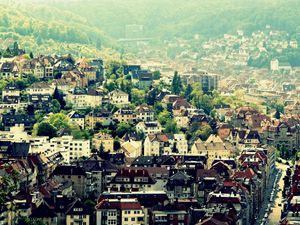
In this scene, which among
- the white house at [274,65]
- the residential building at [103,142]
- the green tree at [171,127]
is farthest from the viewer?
the white house at [274,65]

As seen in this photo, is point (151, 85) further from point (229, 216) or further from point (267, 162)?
point (229, 216)

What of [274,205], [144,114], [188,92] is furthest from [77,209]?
[188,92]

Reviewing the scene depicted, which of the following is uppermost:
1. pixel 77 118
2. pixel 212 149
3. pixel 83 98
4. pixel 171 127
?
pixel 83 98

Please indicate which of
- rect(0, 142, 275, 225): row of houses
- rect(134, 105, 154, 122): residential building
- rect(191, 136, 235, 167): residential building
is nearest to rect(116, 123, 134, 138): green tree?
rect(134, 105, 154, 122): residential building

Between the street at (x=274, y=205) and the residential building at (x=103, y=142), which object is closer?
the street at (x=274, y=205)

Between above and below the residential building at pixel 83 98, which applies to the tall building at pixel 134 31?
below

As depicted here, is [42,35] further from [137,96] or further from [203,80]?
[137,96]

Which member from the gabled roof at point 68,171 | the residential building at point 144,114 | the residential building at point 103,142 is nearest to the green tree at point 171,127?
the residential building at point 144,114

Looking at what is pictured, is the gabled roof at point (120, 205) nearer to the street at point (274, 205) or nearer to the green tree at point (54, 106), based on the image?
the street at point (274, 205)
